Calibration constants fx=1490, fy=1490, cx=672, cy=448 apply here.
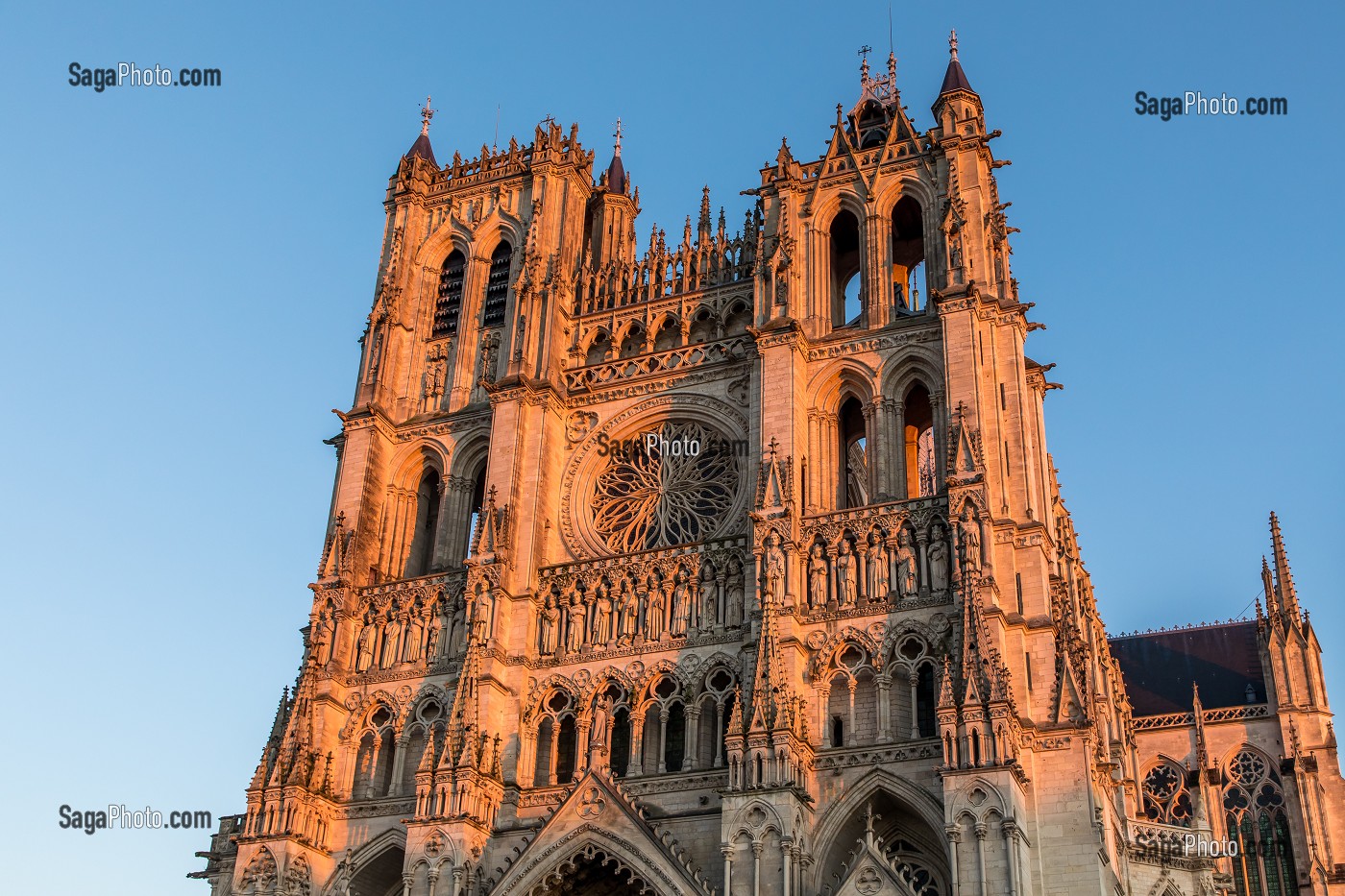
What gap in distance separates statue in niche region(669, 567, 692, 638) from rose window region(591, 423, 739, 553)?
5.18 feet

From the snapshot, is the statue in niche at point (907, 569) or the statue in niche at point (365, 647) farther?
the statue in niche at point (365, 647)

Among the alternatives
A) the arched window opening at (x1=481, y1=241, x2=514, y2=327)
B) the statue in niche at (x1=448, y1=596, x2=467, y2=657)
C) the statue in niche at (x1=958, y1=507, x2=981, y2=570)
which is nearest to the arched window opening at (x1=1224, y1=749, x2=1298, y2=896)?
the statue in niche at (x1=958, y1=507, x2=981, y2=570)

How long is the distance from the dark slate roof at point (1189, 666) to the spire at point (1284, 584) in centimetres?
228

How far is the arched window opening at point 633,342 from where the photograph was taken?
36.1 metres

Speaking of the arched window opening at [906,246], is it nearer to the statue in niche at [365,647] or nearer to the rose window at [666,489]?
the rose window at [666,489]

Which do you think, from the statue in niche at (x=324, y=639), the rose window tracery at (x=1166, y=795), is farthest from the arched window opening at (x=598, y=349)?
the rose window tracery at (x=1166, y=795)

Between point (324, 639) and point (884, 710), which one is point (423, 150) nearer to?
point (324, 639)

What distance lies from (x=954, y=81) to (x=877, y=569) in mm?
13309

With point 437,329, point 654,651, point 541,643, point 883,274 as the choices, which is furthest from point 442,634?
point 883,274

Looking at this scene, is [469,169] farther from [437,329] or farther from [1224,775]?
[1224,775]

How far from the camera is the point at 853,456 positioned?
37.3m

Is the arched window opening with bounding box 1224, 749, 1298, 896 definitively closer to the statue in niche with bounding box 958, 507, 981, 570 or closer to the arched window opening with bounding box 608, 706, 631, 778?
the statue in niche with bounding box 958, 507, 981, 570

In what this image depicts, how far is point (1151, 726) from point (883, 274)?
63.5ft

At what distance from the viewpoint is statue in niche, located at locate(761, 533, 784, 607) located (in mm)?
29453
